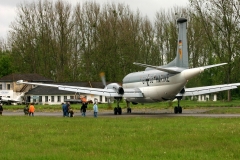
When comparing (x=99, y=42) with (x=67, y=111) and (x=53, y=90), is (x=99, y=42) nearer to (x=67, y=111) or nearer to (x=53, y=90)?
(x=53, y=90)

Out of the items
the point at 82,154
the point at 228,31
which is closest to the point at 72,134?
the point at 82,154

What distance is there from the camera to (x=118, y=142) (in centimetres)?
2025

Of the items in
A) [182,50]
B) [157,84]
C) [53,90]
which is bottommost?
[157,84]

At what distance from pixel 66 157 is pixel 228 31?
58.4 metres

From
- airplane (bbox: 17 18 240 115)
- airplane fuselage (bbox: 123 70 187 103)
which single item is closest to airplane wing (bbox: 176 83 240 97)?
airplane (bbox: 17 18 240 115)

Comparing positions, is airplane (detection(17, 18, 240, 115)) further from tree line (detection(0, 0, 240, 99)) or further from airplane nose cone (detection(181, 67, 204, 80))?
tree line (detection(0, 0, 240, 99))

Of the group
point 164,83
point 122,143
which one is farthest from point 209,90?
point 122,143

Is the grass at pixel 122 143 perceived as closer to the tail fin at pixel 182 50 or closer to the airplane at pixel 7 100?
the tail fin at pixel 182 50

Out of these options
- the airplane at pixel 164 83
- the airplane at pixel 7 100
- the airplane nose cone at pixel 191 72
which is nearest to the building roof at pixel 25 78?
the airplane at pixel 7 100

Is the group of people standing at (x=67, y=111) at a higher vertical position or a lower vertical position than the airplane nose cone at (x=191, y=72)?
lower

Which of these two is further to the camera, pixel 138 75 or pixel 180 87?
pixel 138 75

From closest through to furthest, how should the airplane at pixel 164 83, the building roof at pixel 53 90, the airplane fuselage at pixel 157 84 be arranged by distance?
the airplane at pixel 164 83, the airplane fuselage at pixel 157 84, the building roof at pixel 53 90

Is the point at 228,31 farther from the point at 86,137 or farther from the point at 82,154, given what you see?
the point at 82,154

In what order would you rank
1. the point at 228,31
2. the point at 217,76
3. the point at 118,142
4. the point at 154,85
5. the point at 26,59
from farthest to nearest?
the point at 26,59, the point at 217,76, the point at 228,31, the point at 154,85, the point at 118,142
